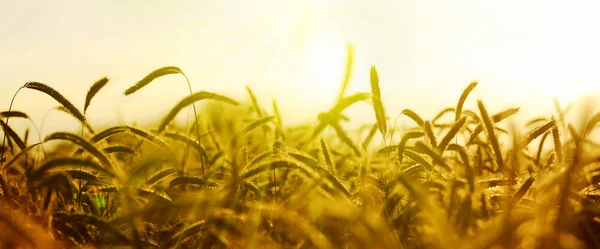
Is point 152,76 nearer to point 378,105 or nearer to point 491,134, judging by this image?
point 378,105

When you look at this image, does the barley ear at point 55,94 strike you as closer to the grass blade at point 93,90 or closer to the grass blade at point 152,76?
the grass blade at point 93,90

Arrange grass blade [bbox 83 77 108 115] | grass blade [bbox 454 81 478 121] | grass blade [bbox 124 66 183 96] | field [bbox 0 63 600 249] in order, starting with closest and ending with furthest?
field [bbox 0 63 600 249] → grass blade [bbox 124 66 183 96] → grass blade [bbox 83 77 108 115] → grass blade [bbox 454 81 478 121]

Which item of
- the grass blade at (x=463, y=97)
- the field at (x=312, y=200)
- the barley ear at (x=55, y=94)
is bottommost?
the field at (x=312, y=200)

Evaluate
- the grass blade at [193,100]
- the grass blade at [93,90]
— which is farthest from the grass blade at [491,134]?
the grass blade at [93,90]

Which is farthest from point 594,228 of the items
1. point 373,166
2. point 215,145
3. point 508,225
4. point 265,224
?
point 215,145

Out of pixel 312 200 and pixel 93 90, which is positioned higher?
pixel 93 90

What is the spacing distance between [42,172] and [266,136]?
180 cm

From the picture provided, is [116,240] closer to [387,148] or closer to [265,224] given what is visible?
[265,224]

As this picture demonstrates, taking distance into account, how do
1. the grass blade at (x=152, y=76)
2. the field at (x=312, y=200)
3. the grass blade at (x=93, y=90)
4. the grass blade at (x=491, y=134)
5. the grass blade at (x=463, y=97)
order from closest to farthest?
the field at (x=312, y=200) → the grass blade at (x=491, y=134) → the grass blade at (x=152, y=76) → the grass blade at (x=93, y=90) → the grass blade at (x=463, y=97)

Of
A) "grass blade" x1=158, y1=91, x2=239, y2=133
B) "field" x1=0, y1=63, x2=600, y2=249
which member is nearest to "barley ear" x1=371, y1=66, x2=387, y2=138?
"field" x1=0, y1=63, x2=600, y2=249

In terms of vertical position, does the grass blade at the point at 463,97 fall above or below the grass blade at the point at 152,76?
→ below

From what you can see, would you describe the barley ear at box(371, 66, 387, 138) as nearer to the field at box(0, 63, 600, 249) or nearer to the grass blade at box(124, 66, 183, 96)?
the field at box(0, 63, 600, 249)

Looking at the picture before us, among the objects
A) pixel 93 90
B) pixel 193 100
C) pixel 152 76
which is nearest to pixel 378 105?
pixel 193 100

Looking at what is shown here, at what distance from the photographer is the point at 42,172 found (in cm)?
186
